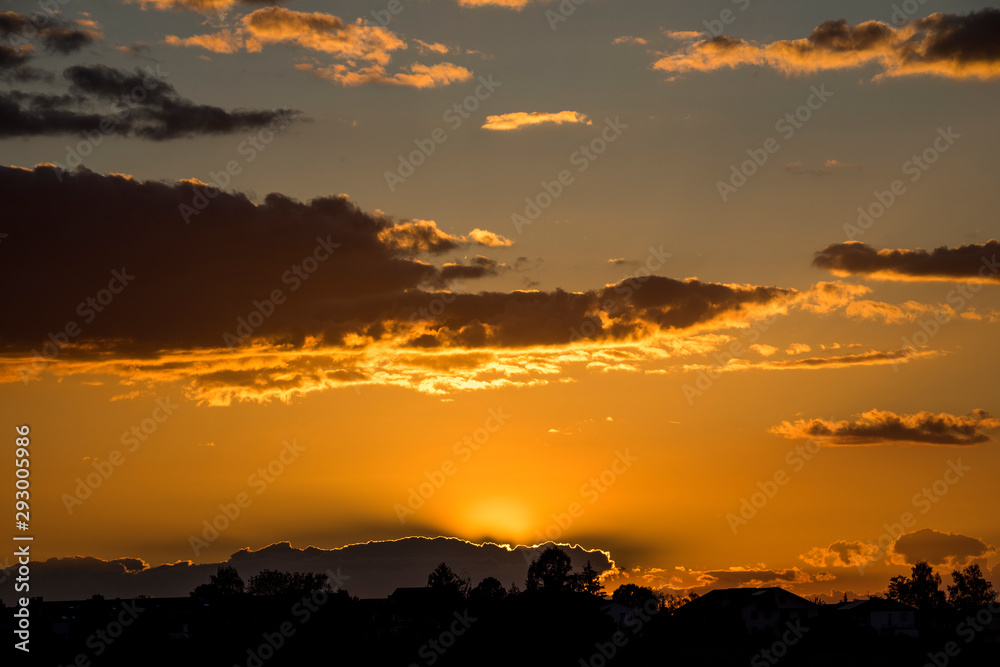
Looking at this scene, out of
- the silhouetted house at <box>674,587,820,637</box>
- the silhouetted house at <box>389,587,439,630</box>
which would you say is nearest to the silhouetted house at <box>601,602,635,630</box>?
the silhouetted house at <box>674,587,820,637</box>

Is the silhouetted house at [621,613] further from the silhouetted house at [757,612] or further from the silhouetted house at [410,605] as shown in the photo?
the silhouetted house at [410,605]

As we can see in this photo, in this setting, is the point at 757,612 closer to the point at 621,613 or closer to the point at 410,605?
the point at 621,613

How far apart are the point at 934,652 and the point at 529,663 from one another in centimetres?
5207

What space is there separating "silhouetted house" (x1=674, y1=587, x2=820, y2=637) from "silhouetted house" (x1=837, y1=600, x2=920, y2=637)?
793 cm

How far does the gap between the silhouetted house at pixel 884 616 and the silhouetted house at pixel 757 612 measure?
7934mm

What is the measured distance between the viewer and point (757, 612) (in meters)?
174

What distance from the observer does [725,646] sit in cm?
13825

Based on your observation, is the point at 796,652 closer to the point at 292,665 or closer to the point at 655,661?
the point at 655,661

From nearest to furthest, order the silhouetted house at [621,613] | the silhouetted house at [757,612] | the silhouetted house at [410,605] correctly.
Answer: the silhouetted house at [410,605]
the silhouetted house at [757,612]
the silhouetted house at [621,613]

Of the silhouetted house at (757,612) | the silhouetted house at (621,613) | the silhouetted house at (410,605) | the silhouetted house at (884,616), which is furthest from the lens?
the silhouetted house at (621,613)

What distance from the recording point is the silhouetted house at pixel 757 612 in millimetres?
169375

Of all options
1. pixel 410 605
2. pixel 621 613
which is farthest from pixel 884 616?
pixel 410 605

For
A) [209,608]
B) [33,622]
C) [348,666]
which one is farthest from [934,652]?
[33,622]

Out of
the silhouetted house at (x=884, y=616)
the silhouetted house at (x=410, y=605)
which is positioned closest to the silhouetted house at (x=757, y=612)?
the silhouetted house at (x=884, y=616)
